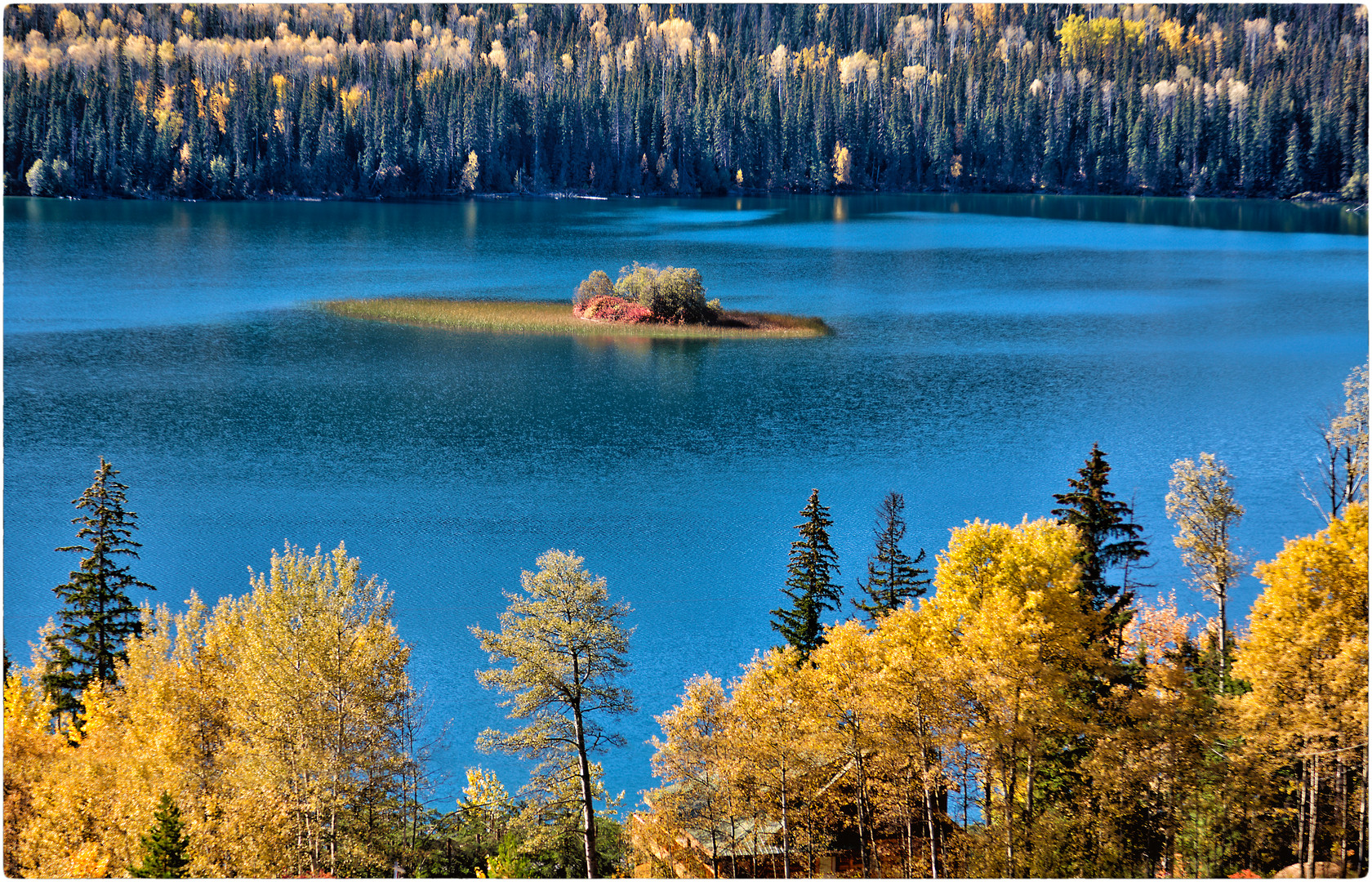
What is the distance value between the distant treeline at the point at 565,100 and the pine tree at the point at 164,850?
132 m

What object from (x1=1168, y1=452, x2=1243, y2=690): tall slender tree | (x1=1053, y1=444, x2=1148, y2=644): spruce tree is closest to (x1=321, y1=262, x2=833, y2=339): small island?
(x1=1168, y1=452, x2=1243, y2=690): tall slender tree

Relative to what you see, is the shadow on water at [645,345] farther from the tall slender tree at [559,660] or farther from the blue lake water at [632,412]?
the tall slender tree at [559,660]

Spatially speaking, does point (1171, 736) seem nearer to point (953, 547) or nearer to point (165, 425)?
point (953, 547)

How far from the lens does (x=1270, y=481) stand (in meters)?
59.6

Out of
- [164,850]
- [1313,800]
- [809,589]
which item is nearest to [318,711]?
[164,850]

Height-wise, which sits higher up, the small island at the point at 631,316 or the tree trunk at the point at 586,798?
the small island at the point at 631,316

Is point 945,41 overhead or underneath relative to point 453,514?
overhead

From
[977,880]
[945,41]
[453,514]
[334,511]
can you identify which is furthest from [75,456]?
[945,41]

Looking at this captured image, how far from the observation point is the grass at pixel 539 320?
9331 centimetres

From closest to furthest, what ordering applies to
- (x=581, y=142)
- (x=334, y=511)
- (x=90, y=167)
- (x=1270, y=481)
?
(x=334, y=511) → (x=1270, y=481) → (x=90, y=167) → (x=581, y=142)

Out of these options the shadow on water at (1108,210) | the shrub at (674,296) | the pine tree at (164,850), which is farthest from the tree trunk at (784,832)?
the shadow on water at (1108,210)

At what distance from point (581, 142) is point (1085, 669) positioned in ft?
568

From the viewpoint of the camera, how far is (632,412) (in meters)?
71.8

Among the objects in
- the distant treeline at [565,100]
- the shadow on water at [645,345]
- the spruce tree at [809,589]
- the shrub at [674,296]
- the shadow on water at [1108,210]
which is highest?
the distant treeline at [565,100]
